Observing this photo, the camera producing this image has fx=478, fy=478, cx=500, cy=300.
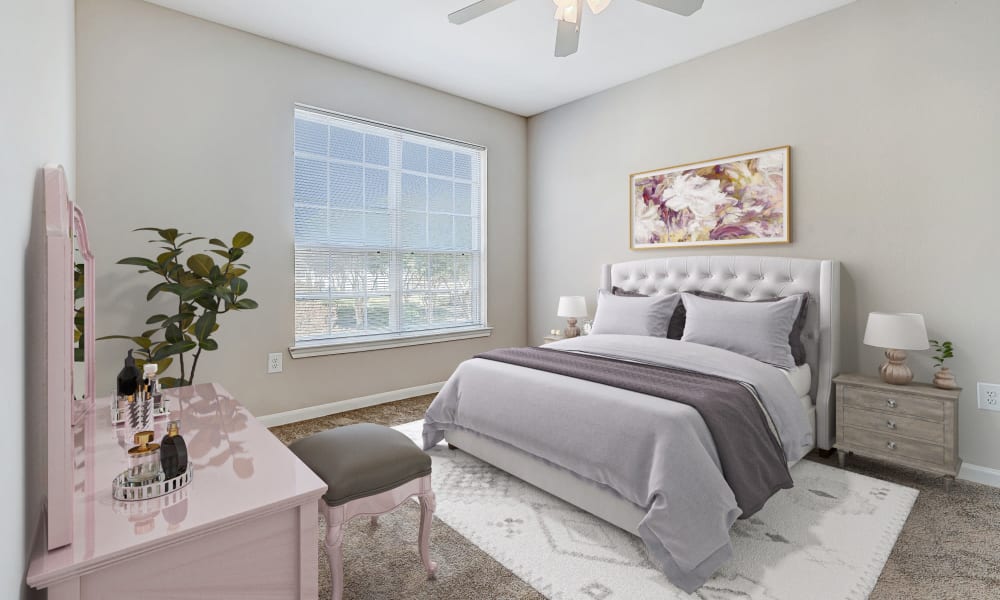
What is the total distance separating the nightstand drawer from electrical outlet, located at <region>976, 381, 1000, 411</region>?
0.42 m

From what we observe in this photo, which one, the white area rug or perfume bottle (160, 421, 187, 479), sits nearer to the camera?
perfume bottle (160, 421, 187, 479)

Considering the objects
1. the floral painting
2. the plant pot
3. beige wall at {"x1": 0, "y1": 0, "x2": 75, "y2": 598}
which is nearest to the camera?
beige wall at {"x1": 0, "y1": 0, "x2": 75, "y2": 598}

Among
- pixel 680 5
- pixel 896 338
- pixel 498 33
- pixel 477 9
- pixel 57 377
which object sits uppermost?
pixel 498 33

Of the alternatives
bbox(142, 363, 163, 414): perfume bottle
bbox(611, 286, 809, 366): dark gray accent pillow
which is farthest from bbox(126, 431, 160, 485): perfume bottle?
bbox(611, 286, 809, 366): dark gray accent pillow

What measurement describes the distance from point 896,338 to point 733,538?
151 centimetres

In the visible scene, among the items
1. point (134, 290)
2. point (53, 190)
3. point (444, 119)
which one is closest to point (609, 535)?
point (53, 190)

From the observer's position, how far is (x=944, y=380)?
2.56 meters

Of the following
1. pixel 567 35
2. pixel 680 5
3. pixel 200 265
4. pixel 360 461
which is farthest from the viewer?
pixel 200 265

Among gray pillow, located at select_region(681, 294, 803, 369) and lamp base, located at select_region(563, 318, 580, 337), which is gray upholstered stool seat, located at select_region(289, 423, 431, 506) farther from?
lamp base, located at select_region(563, 318, 580, 337)

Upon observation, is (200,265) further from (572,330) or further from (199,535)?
(572,330)

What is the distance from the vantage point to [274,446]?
4.34 feet

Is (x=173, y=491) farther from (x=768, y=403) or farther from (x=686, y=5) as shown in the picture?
(x=686, y=5)

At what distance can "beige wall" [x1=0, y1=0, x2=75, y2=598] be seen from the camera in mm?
673

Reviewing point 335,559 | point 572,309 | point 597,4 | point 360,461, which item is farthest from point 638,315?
point 335,559
